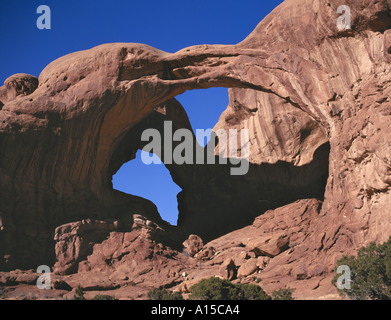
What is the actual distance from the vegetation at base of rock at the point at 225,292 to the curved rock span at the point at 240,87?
128 inches

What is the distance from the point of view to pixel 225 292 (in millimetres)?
19484

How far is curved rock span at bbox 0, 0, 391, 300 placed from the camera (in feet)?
71.0

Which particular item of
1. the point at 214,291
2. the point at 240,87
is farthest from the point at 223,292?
the point at 240,87

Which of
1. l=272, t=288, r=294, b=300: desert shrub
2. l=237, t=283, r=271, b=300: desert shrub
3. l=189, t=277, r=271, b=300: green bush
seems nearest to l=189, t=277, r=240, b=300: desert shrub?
l=189, t=277, r=271, b=300: green bush

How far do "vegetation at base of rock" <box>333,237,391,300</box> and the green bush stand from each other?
2.95m

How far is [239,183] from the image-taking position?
32.2m

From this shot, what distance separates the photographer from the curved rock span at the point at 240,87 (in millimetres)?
21641

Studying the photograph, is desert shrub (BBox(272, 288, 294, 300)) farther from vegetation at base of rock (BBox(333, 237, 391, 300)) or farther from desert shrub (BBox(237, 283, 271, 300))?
vegetation at base of rock (BBox(333, 237, 391, 300))

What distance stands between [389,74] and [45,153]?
15478 millimetres

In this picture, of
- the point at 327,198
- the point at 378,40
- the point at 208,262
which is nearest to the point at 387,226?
the point at 327,198

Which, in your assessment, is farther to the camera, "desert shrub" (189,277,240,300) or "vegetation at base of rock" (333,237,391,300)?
"desert shrub" (189,277,240,300)

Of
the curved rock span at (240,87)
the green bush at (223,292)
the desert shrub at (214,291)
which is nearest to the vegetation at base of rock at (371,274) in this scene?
the curved rock span at (240,87)

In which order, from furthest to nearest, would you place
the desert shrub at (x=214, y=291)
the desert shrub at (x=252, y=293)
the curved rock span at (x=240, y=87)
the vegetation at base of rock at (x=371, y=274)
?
1. the curved rock span at (x=240, y=87)
2. the desert shrub at (x=252, y=293)
3. the desert shrub at (x=214, y=291)
4. the vegetation at base of rock at (x=371, y=274)

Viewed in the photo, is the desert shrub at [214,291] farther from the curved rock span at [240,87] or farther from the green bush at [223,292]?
the curved rock span at [240,87]
